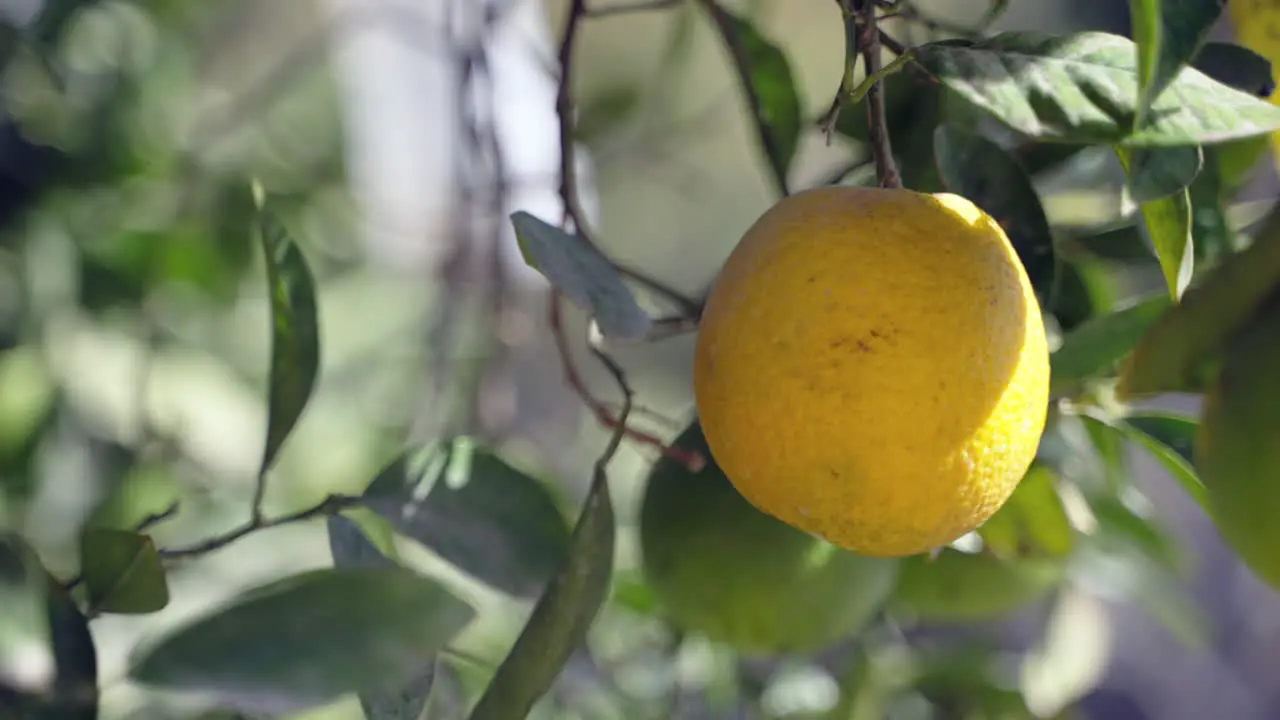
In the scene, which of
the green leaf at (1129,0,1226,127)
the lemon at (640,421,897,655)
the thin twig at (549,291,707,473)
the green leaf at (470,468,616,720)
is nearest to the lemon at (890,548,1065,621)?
the lemon at (640,421,897,655)

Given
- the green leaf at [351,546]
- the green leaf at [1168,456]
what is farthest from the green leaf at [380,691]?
the green leaf at [1168,456]

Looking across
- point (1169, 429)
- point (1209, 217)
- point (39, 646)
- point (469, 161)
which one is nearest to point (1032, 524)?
point (1169, 429)

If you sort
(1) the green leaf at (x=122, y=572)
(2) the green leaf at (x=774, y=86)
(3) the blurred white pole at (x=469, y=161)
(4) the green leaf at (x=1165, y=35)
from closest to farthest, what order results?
(4) the green leaf at (x=1165, y=35)
(1) the green leaf at (x=122, y=572)
(2) the green leaf at (x=774, y=86)
(3) the blurred white pole at (x=469, y=161)

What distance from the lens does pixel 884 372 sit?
0.40 m

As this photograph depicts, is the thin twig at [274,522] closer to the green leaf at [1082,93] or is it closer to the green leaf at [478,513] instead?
the green leaf at [478,513]

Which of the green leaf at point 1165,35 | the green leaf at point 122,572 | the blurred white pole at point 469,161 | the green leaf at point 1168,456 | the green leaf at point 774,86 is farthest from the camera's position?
the blurred white pole at point 469,161

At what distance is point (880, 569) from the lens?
0.65 meters

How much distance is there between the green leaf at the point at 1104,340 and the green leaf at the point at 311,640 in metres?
0.37

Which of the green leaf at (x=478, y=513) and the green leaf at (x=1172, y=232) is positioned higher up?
the green leaf at (x=1172, y=232)

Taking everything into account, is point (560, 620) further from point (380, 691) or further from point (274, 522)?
point (274, 522)

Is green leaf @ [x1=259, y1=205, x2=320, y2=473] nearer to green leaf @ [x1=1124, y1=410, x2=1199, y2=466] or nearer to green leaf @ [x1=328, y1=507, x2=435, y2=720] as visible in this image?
green leaf @ [x1=328, y1=507, x2=435, y2=720]

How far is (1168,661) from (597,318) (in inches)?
84.0

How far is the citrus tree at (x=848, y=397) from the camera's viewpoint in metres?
0.36

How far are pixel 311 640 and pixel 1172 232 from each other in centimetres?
36
